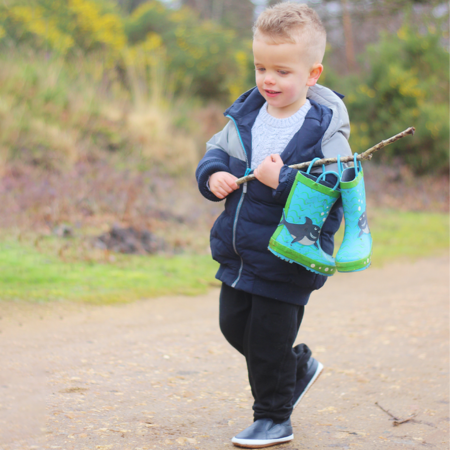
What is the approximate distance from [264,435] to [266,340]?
402 millimetres

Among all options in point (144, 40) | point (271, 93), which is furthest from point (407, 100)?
point (271, 93)

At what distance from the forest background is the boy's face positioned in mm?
2638

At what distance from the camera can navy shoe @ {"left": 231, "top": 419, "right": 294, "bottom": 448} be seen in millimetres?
2301

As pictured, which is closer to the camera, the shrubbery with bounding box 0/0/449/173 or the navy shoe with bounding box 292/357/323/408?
the navy shoe with bounding box 292/357/323/408

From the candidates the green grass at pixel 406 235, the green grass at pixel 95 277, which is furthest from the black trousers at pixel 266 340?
the green grass at pixel 406 235

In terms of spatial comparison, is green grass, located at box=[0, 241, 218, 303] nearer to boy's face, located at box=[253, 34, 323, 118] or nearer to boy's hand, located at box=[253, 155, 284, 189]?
boy's hand, located at box=[253, 155, 284, 189]

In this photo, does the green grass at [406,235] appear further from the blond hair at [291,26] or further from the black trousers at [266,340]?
the blond hair at [291,26]

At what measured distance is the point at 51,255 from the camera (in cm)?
514

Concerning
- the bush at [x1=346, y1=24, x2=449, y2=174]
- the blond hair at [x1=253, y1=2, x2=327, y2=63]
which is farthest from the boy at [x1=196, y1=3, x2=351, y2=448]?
the bush at [x1=346, y1=24, x2=449, y2=174]

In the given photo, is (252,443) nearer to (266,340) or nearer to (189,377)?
(266,340)

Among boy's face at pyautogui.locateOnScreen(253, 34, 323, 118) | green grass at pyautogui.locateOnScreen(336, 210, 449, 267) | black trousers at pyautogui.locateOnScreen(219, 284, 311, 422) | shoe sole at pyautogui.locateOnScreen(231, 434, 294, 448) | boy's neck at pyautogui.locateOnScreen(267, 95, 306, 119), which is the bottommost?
shoe sole at pyautogui.locateOnScreen(231, 434, 294, 448)

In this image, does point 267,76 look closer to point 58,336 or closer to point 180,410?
point 180,410

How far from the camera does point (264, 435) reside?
2.32 m

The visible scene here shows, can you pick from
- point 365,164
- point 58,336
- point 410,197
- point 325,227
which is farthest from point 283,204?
point 365,164
